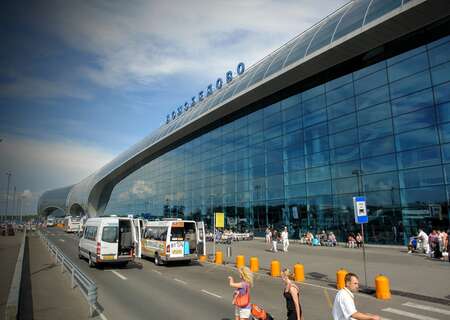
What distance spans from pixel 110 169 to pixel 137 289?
80799 mm

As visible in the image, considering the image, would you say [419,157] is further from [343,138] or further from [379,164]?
[343,138]

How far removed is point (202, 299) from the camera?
11.1m

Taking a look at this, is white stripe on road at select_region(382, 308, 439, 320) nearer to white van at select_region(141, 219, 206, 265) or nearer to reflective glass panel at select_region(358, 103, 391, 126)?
white van at select_region(141, 219, 206, 265)

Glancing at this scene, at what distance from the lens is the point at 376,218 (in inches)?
1145

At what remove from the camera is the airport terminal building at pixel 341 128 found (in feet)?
84.2

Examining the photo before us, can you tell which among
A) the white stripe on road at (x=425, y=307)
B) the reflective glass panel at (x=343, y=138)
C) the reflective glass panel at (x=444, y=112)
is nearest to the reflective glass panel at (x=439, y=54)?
the reflective glass panel at (x=444, y=112)

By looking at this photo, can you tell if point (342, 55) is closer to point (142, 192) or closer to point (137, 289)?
point (137, 289)

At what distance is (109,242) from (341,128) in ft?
77.2

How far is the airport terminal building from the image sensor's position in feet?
84.2

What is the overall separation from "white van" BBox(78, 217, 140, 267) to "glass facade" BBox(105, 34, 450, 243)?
67.2ft

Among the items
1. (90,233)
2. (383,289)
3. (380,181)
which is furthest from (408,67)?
(90,233)

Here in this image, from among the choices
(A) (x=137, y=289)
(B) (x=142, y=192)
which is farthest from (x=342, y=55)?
(B) (x=142, y=192)

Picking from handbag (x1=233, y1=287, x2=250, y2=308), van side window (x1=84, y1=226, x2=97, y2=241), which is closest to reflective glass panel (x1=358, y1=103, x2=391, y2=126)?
van side window (x1=84, y1=226, x2=97, y2=241)

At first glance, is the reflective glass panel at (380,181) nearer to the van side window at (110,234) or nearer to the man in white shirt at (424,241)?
the man in white shirt at (424,241)
